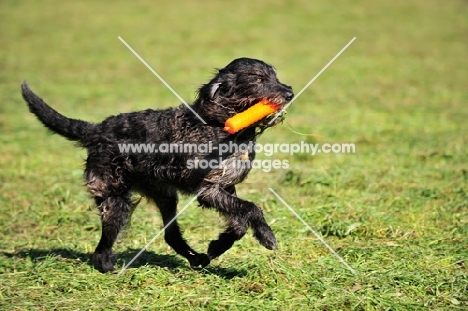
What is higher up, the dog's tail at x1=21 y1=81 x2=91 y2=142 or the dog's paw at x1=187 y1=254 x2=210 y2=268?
the dog's tail at x1=21 y1=81 x2=91 y2=142

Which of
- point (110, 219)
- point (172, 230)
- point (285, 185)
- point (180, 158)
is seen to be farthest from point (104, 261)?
point (285, 185)

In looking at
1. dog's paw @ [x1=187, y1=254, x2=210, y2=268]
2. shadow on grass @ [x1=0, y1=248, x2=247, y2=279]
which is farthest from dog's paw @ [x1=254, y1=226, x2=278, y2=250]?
dog's paw @ [x1=187, y1=254, x2=210, y2=268]

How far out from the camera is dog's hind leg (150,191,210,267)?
7227 mm

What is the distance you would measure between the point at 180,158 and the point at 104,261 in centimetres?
134

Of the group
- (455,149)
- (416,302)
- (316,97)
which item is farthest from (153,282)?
(316,97)

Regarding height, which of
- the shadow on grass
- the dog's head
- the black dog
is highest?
the dog's head

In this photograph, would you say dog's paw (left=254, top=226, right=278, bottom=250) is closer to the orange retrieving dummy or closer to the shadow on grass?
the shadow on grass

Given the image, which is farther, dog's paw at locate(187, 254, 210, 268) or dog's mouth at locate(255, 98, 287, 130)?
Answer: dog's paw at locate(187, 254, 210, 268)

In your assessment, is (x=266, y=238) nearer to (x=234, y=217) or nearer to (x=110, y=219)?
(x=234, y=217)

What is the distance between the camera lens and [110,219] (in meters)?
7.16

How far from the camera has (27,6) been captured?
102 ft

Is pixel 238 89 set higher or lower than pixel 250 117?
higher

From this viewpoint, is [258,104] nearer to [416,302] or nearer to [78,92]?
[416,302]

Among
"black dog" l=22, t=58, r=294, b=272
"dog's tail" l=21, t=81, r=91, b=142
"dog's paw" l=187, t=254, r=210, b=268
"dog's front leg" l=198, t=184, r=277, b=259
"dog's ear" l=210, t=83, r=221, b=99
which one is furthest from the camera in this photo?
Result: "dog's tail" l=21, t=81, r=91, b=142
